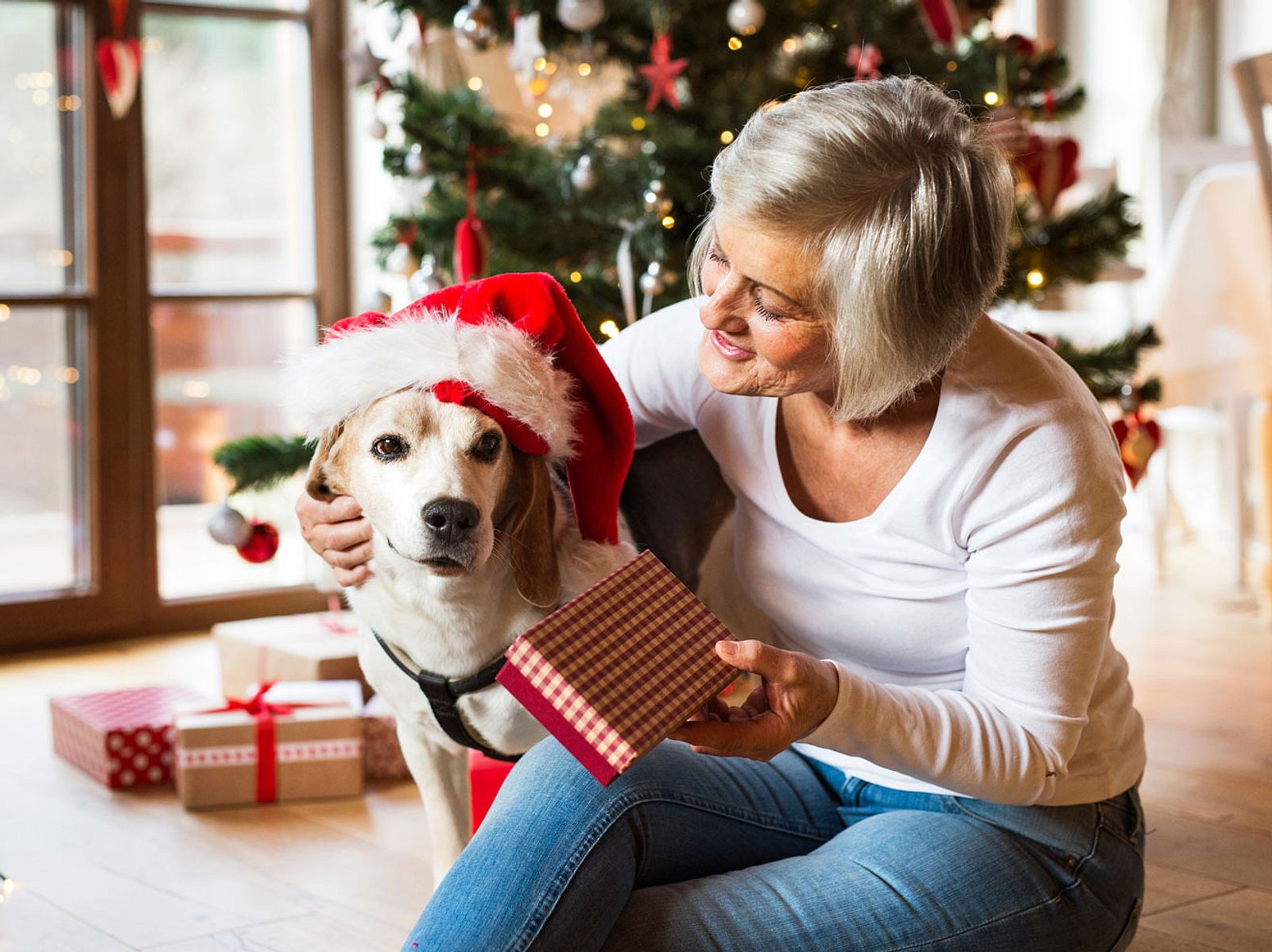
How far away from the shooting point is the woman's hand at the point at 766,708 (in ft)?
3.67

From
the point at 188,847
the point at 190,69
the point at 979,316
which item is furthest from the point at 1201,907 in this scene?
the point at 190,69

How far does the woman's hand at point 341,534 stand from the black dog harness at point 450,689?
0.08m

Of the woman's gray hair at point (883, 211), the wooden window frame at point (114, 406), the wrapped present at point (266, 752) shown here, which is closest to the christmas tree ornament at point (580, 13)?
the woman's gray hair at point (883, 211)

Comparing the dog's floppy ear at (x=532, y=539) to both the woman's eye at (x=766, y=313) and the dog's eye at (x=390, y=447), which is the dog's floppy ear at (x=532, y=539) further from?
the woman's eye at (x=766, y=313)

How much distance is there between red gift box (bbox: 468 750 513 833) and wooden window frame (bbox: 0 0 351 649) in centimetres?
198

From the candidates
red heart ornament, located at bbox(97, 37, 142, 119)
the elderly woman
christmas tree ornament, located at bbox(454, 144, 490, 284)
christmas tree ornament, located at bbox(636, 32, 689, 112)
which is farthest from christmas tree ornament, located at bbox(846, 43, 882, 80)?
red heart ornament, located at bbox(97, 37, 142, 119)

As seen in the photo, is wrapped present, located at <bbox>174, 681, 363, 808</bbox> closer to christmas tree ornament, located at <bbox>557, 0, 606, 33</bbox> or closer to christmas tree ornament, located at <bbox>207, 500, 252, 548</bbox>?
christmas tree ornament, located at <bbox>207, 500, 252, 548</bbox>

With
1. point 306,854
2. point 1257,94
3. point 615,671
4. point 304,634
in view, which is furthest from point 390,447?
point 1257,94

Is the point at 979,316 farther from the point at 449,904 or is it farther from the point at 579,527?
the point at 449,904

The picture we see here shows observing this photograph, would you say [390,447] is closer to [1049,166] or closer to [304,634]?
[304,634]

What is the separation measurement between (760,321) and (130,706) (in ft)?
5.14

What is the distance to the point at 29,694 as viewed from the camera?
2820 millimetres

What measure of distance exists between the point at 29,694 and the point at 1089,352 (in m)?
2.18

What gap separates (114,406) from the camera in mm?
3283
